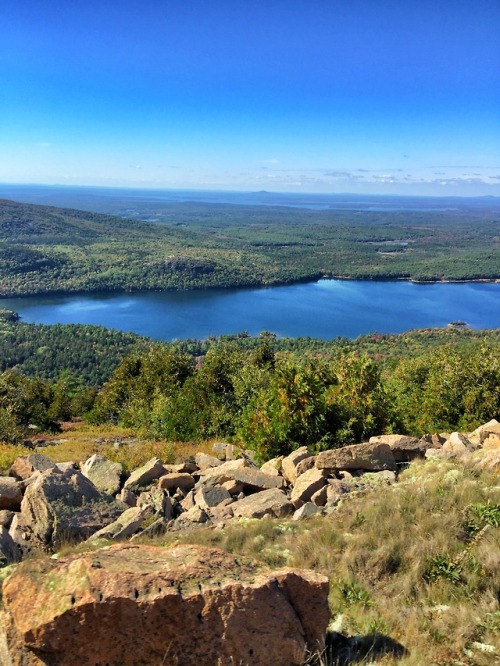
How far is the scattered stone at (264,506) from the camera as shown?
866cm

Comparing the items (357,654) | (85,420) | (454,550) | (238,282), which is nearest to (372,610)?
(357,654)

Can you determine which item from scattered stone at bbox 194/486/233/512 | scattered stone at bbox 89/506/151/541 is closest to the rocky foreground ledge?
scattered stone at bbox 89/506/151/541

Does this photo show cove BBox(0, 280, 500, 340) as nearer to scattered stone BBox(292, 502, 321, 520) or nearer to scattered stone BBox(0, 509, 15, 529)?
scattered stone BBox(0, 509, 15, 529)

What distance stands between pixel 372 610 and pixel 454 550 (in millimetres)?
1558

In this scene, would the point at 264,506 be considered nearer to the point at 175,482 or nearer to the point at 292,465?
the point at 292,465

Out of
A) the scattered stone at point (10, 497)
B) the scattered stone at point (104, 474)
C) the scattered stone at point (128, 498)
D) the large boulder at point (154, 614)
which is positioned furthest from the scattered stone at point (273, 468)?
the large boulder at point (154, 614)

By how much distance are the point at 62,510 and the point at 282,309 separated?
13594cm

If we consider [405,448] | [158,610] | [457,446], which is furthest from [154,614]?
[457,446]

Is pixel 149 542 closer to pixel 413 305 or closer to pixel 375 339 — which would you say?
pixel 375 339

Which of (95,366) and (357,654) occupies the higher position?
(357,654)

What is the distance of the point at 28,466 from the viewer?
11289 mm

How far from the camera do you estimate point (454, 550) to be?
6133 mm

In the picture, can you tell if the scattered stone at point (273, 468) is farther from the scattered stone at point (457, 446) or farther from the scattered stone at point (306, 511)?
the scattered stone at point (457, 446)

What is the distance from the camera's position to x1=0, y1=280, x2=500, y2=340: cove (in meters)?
122
